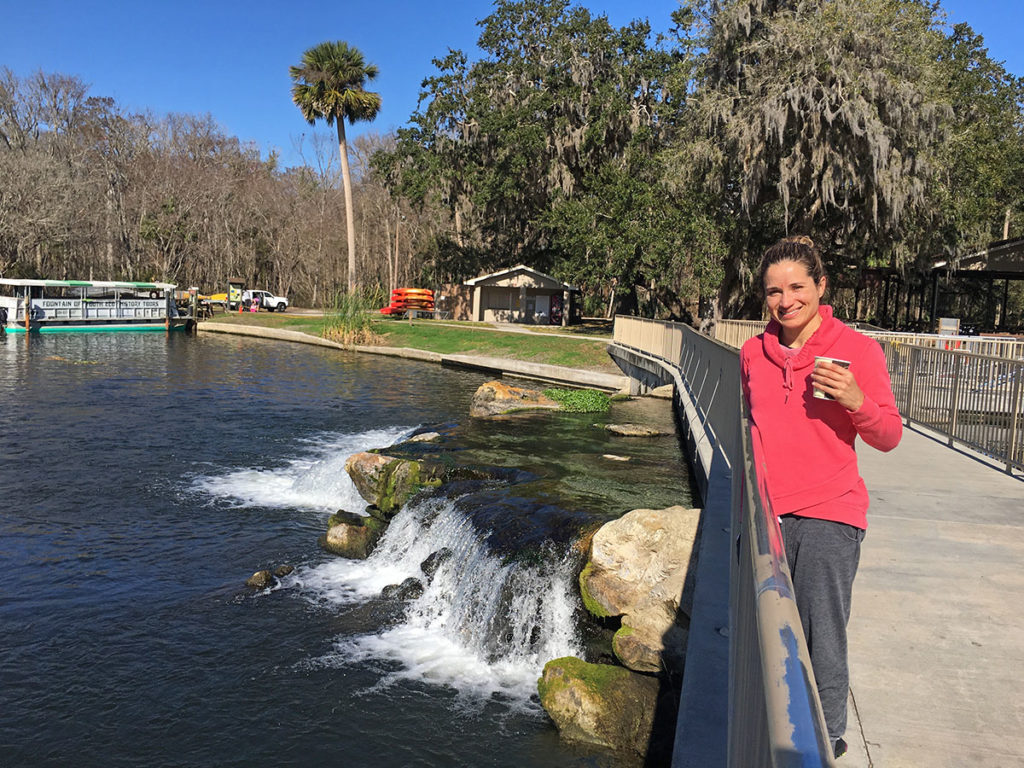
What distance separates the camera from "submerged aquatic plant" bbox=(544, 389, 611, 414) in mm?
21109

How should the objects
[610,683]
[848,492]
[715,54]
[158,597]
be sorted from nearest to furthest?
1. [848,492]
2. [610,683]
3. [158,597]
4. [715,54]

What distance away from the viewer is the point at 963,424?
39.1ft

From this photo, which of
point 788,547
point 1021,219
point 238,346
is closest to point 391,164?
point 238,346

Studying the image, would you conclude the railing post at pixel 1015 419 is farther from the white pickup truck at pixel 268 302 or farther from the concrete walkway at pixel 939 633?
the white pickup truck at pixel 268 302

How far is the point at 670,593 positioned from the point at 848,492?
5287 mm

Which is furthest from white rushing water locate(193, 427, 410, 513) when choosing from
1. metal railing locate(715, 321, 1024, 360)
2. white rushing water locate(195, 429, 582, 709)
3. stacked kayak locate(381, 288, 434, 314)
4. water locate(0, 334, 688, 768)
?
stacked kayak locate(381, 288, 434, 314)

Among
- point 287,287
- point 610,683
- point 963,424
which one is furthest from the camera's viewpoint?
point 287,287

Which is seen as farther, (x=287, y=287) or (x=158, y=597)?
(x=287, y=287)

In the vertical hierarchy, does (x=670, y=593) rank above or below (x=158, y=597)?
above

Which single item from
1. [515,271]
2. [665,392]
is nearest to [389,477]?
[665,392]

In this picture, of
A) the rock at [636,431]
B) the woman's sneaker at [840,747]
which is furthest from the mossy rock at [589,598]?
the rock at [636,431]

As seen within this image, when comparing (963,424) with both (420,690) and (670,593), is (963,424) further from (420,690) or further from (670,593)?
(420,690)

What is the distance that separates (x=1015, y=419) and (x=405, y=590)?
757 cm

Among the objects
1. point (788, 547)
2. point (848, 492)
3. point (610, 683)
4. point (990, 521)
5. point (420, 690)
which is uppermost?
point (848, 492)
